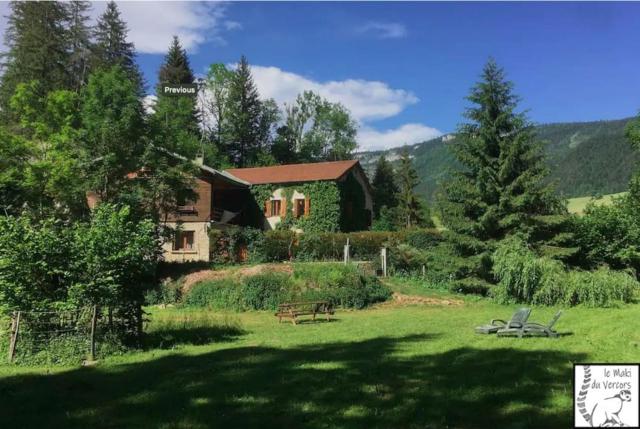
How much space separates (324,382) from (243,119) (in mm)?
61318

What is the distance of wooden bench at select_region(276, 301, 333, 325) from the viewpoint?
59.0 feet

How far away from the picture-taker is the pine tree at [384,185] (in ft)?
217

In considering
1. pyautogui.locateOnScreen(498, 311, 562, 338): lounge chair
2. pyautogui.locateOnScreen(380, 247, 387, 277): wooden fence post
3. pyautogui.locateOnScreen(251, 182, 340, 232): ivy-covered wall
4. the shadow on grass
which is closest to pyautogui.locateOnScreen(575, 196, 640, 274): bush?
pyautogui.locateOnScreen(380, 247, 387, 277): wooden fence post

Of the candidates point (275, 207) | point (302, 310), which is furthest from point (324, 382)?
point (275, 207)

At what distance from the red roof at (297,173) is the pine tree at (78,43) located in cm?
1971

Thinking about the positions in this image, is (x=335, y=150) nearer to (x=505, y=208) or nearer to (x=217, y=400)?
(x=505, y=208)

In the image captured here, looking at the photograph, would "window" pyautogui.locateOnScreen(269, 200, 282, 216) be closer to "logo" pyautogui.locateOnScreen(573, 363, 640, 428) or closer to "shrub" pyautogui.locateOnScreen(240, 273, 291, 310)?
"shrub" pyautogui.locateOnScreen(240, 273, 291, 310)

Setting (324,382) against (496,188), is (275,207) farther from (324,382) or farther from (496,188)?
(324,382)

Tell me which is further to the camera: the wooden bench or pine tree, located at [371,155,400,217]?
pine tree, located at [371,155,400,217]

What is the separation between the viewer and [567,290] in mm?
19359

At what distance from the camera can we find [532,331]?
11711 mm

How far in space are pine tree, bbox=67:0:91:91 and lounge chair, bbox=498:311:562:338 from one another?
164ft

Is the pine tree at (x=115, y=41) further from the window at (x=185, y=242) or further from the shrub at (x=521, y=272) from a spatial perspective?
the shrub at (x=521, y=272)

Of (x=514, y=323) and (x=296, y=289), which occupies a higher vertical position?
(x=514, y=323)
